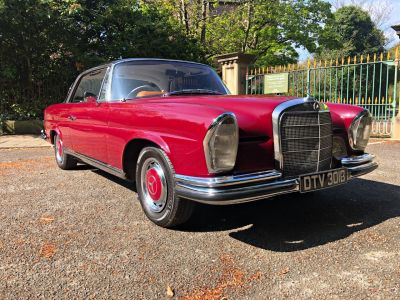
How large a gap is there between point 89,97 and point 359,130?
3159 mm

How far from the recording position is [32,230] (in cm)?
346

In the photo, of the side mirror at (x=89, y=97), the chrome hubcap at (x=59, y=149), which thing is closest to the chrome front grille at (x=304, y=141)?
the side mirror at (x=89, y=97)

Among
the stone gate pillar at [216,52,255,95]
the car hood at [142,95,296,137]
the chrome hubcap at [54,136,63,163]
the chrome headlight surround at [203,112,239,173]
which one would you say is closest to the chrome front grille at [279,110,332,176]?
the car hood at [142,95,296,137]

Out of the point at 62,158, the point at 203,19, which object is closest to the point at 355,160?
the point at 62,158

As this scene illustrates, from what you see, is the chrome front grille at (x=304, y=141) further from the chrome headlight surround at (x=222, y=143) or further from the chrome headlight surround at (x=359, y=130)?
the chrome headlight surround at (x=222, y=143)

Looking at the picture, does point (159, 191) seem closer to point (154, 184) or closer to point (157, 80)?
point (154, 184)

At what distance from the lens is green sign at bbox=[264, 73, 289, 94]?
11.5m

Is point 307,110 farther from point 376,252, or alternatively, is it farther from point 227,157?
point 376,252

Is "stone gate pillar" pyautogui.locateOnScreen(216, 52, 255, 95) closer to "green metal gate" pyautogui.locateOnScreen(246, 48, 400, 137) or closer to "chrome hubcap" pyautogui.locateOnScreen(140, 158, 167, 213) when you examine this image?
"green metal gate" pyautogui.locateOnScreen(246, 48, 400, 137)

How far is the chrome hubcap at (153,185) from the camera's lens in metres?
3.38

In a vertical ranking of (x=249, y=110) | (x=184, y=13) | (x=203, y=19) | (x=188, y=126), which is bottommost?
(x=188, y=126)

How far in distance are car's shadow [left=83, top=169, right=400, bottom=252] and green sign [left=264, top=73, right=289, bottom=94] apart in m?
7.23

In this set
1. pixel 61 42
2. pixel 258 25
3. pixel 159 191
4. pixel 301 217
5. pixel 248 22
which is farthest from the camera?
pixel 258 25

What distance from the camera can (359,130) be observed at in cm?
382
